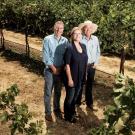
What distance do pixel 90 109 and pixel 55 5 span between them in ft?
19.3

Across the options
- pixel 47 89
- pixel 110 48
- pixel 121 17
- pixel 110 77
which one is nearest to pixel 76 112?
pixel 47 89

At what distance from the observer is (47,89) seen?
22.9 feet

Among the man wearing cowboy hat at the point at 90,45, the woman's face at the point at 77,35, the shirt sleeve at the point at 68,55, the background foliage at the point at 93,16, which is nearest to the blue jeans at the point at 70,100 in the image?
the shirt sleeve at the point at 68,55

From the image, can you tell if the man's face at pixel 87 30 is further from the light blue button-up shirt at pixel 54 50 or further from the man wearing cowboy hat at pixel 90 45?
the light blue button-up shirt at pixel 54 50

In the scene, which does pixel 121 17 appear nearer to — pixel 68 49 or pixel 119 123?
pixel 68 49

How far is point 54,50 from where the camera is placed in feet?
22.1

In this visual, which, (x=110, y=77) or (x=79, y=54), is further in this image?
(x=110, y=77)

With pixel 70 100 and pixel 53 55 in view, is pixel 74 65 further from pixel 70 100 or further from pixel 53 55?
pixel 70 100

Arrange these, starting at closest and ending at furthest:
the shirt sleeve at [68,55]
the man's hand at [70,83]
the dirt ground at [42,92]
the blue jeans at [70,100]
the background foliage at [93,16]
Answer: the shirt sleeve at [68,55] → the man's hand at [70,83] → the blue jeans at [70,100] → the dirt ground at [42,92] → the background foliage at [93,16]

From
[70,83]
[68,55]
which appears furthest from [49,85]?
[68,55]

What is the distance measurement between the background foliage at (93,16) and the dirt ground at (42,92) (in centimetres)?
73

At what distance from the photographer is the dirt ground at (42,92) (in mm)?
7086

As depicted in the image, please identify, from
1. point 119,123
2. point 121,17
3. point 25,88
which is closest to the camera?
point 119,123

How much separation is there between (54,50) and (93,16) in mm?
5460
